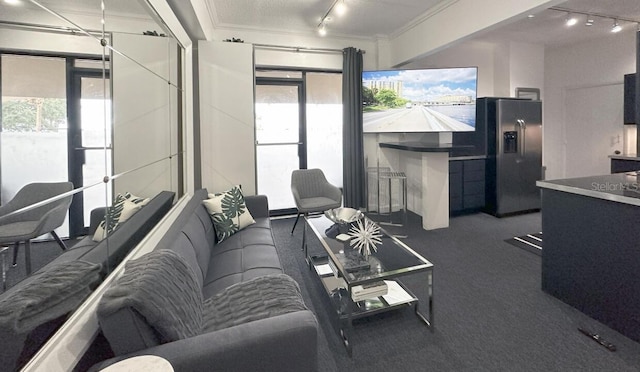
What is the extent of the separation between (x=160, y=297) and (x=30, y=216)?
0.47 m

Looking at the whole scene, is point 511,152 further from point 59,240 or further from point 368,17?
point 59,240

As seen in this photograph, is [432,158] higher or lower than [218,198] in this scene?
higher

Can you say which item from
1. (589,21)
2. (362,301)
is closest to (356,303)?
(362,301)

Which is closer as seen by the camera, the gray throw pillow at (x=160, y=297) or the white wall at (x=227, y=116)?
the gray throw pillow at (x=160, y=297)

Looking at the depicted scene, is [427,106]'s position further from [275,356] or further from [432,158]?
[275,356]

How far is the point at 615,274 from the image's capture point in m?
1.95

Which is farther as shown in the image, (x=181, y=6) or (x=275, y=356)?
(x=181, y=6)

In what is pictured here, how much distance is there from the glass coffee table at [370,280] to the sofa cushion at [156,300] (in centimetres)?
91

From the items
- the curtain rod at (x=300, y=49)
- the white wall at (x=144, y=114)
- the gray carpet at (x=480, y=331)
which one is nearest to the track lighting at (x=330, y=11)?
the curtain rod at (x=300, y=49)

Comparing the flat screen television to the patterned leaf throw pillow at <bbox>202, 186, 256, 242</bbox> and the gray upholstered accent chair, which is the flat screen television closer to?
the gray upholstered accent chair

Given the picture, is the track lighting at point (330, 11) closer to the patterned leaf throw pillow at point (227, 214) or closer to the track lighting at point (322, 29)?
the track lighting at point (322, 29)

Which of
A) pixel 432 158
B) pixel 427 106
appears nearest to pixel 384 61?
pixel 427 106

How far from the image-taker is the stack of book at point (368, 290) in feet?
6.47

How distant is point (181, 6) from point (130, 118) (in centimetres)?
156
